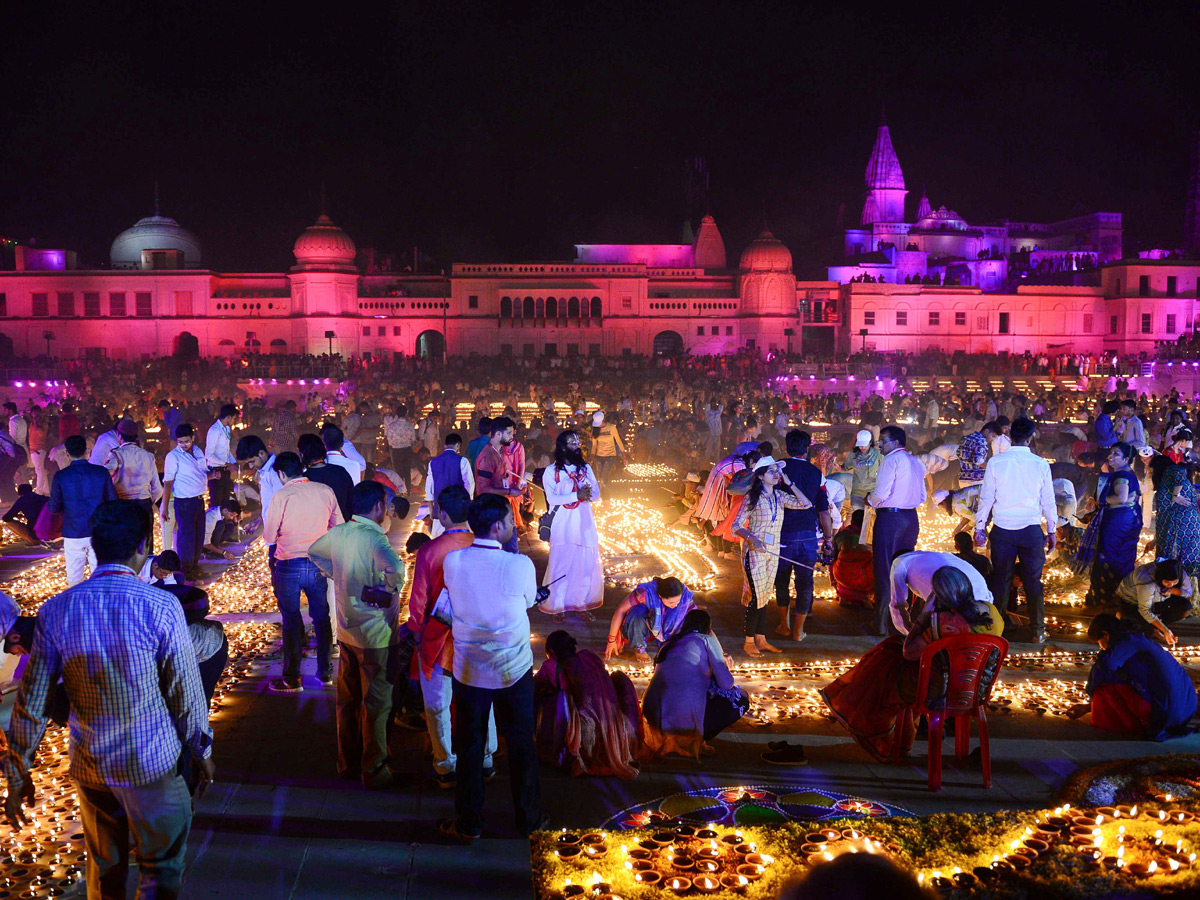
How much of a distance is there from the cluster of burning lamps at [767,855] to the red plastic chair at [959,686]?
19.6 inches

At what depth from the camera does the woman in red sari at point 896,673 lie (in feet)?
17.0

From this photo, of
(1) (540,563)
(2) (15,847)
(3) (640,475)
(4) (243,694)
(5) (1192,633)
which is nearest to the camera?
(2) (15,847)

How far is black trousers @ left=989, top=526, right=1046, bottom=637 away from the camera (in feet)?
24.7

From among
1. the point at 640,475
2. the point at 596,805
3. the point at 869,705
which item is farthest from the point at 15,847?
the point at 640,475

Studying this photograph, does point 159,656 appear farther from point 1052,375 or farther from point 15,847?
point 1052,375

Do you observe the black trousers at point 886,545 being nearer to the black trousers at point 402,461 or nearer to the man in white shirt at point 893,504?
the man in white shirt at point 893,504

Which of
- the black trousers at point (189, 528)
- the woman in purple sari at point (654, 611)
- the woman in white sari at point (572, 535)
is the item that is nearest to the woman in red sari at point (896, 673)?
the woman in purple sari at point (654, 611)

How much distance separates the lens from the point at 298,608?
6.41 metres

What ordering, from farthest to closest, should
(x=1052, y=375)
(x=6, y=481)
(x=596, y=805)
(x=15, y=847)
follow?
(x=1052, y=375), (x=6, y=481), (x=596, y=805), (x=15, y=847)

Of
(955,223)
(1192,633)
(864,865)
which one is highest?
(955,223)

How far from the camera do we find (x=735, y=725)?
20.0ft

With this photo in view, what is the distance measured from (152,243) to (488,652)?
161 feet

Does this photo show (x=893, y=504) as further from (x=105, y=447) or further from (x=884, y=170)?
(x=884, y=170)

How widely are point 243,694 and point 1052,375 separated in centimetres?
3892
